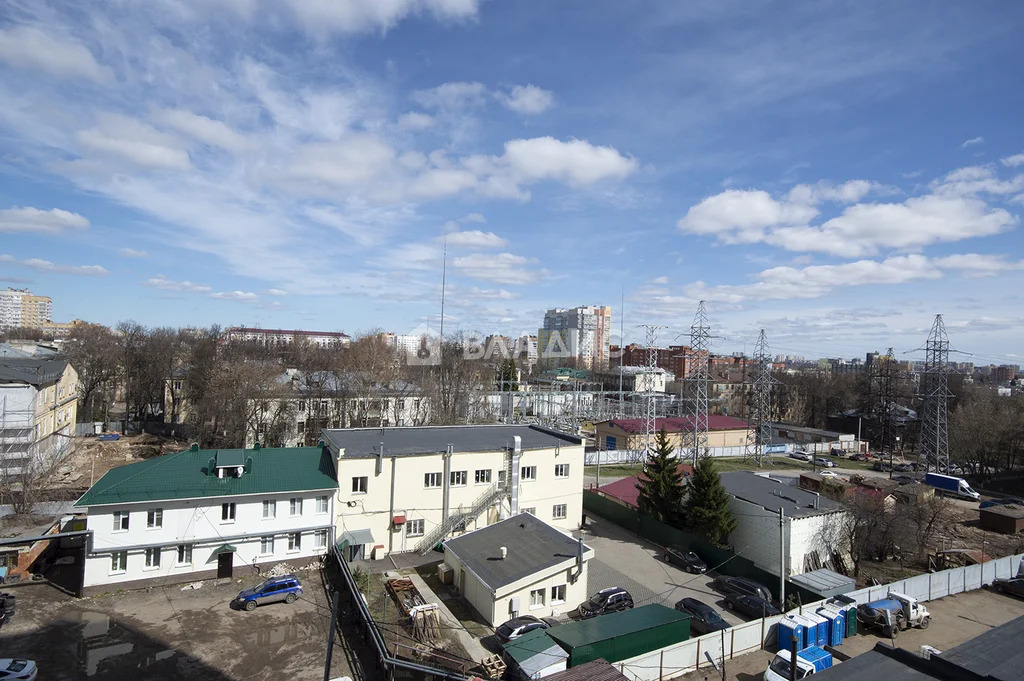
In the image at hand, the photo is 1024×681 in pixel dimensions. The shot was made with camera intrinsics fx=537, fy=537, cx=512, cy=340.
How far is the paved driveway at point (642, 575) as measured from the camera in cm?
1814

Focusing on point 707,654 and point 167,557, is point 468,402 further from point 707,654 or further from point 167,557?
point 707,654

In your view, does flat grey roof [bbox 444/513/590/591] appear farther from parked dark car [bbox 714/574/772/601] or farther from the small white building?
parked dark car [bbox 714/574/772/601]

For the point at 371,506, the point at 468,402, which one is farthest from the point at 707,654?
the point at 468,402

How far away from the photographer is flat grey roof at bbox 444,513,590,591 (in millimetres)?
16172

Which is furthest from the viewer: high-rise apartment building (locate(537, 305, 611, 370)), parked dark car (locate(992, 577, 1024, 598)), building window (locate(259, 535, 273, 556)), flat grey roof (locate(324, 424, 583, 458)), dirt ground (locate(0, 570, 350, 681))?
high-rise apartment building (locate(537, 305, 611, 370))

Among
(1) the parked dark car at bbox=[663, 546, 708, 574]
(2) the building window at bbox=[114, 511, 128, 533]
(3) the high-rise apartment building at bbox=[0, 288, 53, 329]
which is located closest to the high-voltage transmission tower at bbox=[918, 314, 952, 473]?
(1) the parked dark car at bbox=[663, 546, 708, 574]

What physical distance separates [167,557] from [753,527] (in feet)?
69.7

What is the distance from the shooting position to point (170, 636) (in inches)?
562

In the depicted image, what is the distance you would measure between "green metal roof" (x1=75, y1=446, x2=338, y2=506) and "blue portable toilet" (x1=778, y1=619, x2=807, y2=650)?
1487 centimetres

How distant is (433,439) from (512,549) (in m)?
7.11

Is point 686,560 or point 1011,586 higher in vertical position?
point 686,560

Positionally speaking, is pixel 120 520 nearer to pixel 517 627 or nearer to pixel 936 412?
pixel 517 627

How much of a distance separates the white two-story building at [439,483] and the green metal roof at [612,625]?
26.4ft

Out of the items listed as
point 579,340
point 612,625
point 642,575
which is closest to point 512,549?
point 612,625
